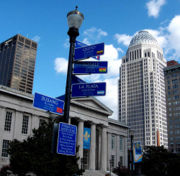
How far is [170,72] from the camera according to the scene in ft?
465

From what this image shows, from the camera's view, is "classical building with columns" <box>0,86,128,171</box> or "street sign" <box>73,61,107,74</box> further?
"classical building with columns" <box>0,86,128,171</box>

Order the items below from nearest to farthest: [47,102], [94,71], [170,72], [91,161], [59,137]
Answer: [59,137] < [47,102] < [94,71] < [91,161] < [170,72]

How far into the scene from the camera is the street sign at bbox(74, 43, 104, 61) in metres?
11.6

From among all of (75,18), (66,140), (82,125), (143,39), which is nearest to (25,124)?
(82,125)

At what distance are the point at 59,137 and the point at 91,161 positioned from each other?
174 ft

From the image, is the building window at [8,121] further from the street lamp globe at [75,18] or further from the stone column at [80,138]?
the street lamp globe at [75,18]

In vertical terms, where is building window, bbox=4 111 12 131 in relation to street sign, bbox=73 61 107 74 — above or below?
above

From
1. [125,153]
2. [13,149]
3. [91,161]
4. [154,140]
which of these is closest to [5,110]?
[13,149]

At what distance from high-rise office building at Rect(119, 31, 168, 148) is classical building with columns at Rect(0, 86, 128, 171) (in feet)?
286

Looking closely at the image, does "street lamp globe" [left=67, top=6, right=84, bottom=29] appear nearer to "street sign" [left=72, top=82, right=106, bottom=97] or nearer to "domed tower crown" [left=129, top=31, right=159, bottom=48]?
"street sign" [left=72, top=82, right=106, bottom=97]

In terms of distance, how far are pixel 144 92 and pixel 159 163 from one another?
11437cm

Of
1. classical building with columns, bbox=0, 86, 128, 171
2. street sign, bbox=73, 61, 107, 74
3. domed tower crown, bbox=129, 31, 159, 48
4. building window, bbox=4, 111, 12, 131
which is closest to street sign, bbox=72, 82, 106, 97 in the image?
street sign, bbox=73, 61, 107, 74

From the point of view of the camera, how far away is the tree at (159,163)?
185ft

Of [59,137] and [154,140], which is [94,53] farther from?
[154,140]
